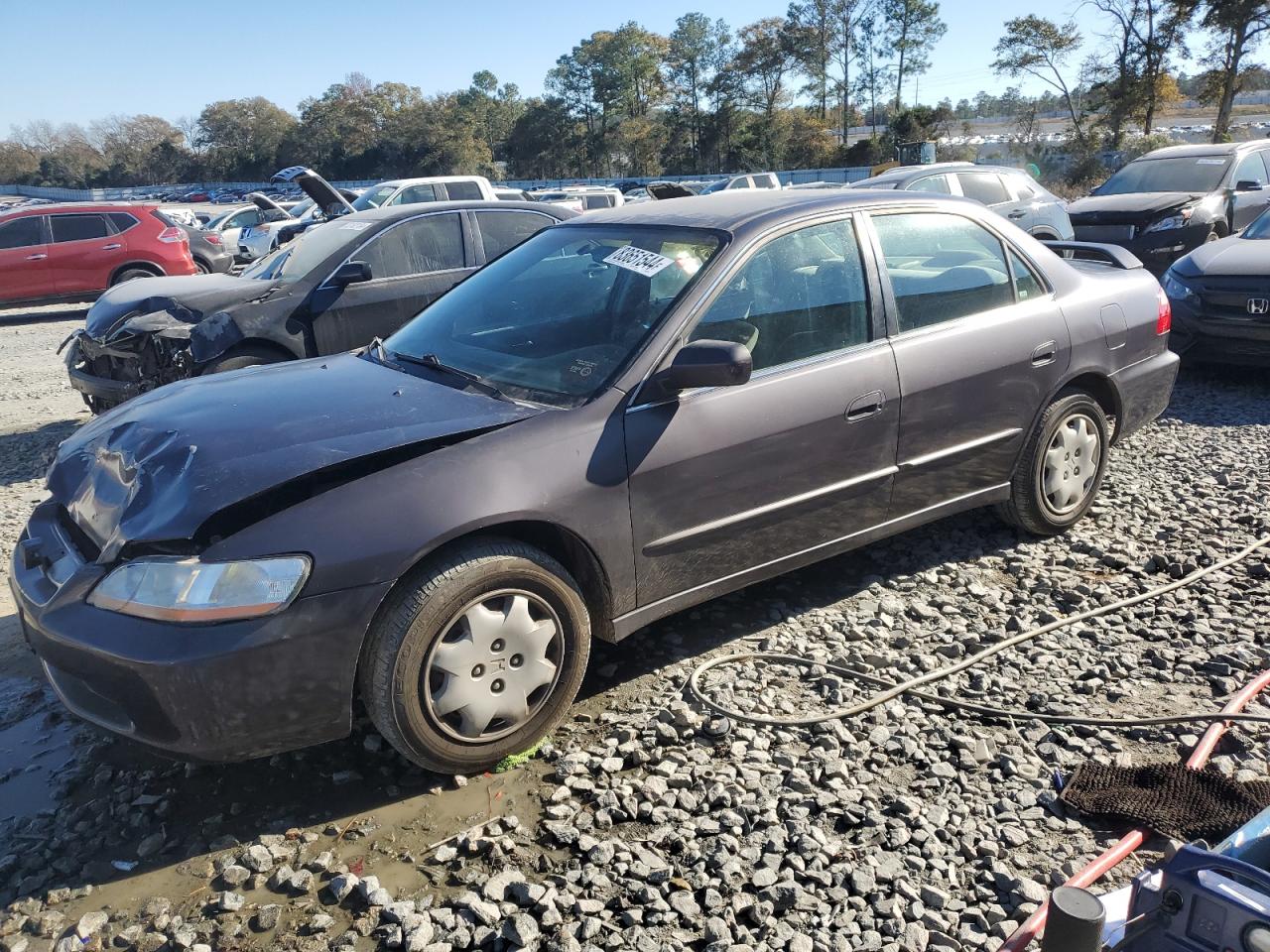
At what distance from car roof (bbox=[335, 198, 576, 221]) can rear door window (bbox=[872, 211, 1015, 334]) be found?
390 cm

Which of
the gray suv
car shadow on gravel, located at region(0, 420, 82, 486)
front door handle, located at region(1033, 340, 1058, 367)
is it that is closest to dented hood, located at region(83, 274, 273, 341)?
car shadow on gravel, located at region(0, 420, 82, 486)

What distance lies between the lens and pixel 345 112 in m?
86.9

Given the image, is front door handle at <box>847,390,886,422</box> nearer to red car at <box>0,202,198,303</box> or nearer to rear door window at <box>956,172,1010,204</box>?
rear door window at <box>956,172,1010,204</box>

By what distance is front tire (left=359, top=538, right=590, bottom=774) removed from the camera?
9.12ft

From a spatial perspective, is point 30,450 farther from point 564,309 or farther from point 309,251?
point 564,309

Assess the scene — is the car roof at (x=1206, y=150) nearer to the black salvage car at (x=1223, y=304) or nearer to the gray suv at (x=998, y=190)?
the gray suv at (x=998, y=190)

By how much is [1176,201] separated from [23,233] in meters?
16.4

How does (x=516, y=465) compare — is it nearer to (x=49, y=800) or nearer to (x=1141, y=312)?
(x=49, y=800)

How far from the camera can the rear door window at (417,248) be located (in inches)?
284

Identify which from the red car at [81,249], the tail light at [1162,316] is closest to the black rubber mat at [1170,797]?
the tail light at [1162,316]

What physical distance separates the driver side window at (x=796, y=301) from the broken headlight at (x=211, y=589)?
5.32ft

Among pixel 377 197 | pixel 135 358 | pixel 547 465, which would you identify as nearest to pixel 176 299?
pixel 135 358

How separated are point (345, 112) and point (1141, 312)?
92.9 meters

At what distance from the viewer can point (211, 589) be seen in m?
Answer: 2.60
